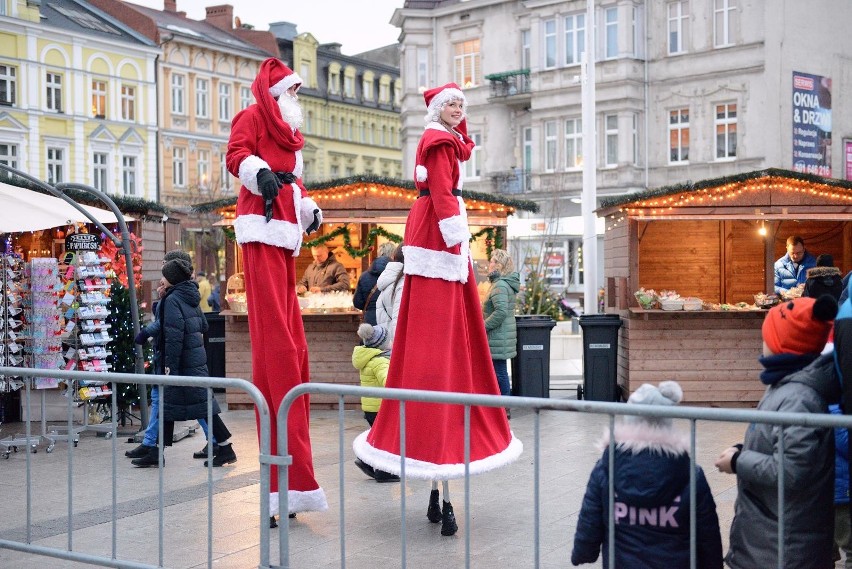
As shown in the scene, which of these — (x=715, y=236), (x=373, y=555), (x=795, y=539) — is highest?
(x=715, y=236)

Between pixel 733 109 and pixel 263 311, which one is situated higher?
pixel 733 109

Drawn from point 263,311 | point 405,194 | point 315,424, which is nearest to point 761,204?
point 405,194

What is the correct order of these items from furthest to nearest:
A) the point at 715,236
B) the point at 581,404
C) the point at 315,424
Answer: the point at 715,236, the point at 315,424, the point at 581,404

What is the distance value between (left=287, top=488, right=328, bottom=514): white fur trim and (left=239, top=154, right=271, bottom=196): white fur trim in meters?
1.88

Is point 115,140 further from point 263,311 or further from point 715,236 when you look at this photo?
point 263,311

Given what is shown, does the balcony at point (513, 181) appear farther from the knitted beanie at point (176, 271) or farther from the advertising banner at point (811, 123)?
the knitted beanie at point (176, 271)

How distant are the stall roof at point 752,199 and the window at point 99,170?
38.0m

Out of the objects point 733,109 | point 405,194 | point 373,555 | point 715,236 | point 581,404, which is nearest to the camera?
point 581,404

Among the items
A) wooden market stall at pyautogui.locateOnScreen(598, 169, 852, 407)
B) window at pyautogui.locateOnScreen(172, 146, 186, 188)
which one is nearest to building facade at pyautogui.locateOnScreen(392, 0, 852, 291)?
window at pyautogui.locateOnScreen(172, 146, 186, 188)

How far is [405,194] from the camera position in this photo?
1449 centimetres

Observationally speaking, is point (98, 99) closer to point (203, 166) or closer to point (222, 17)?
point (203, 166)

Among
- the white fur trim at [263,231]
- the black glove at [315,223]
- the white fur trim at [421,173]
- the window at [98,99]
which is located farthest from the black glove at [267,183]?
the window at [98,99]

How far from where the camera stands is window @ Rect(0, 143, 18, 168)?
144 ft

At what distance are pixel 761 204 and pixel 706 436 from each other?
9.28 metres
